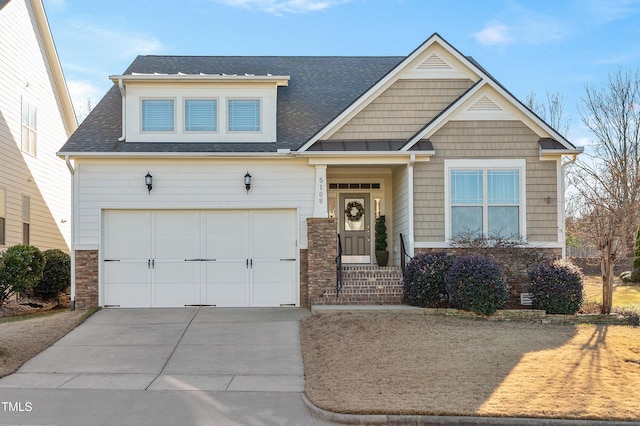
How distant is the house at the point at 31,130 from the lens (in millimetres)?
18641

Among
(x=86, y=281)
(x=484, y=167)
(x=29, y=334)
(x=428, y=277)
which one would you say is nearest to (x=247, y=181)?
(x=86, y=281)

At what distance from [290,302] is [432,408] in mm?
8503

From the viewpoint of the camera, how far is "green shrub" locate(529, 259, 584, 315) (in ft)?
45.9

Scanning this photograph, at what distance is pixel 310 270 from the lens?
1550 centimetres

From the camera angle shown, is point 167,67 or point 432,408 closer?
point 432,408

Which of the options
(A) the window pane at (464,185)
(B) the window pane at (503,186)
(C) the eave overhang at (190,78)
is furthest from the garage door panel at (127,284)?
(B) the window pane at (503,186)

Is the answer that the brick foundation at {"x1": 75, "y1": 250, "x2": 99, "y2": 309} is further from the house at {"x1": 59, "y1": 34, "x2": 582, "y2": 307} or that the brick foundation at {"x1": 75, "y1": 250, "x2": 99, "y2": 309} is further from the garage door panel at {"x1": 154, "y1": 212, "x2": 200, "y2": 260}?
the garage door panel at {"x1": 154, "y1": 212, "x2": 200, "y2": 260}

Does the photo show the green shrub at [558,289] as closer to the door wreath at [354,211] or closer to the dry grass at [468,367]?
the dry grass at [468,367]

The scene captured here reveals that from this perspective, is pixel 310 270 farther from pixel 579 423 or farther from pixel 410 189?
pixel 579 423

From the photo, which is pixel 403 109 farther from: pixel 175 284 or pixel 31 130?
pixel 31 130

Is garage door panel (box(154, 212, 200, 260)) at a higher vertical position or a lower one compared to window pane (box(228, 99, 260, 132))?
lower

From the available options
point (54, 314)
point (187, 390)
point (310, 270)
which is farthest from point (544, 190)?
point (54, 314)

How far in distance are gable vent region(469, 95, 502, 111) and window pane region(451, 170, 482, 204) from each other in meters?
1.45

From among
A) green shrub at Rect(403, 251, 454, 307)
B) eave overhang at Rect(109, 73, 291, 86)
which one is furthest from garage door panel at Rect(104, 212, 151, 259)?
green shrub at Rect(403, 251, 454, 307)
